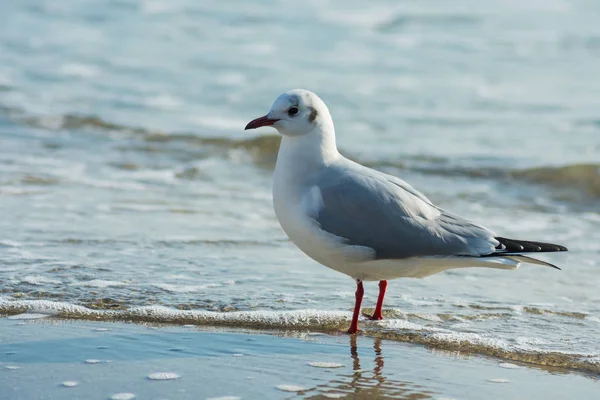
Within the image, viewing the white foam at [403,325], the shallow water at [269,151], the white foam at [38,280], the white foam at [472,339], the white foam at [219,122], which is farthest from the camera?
the white foam at [219,122]

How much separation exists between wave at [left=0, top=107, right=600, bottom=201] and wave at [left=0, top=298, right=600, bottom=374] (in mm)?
4790

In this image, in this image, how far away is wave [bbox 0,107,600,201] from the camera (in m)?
9.91

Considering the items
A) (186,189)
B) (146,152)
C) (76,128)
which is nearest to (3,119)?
(76,128)

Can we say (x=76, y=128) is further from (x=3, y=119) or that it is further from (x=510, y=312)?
(x=510, y=312)

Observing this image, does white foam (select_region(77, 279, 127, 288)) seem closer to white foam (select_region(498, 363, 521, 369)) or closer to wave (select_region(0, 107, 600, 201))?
white foam (select_region(498, 363, 521, 369))

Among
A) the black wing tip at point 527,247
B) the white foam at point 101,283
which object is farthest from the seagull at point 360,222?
the white foam at point 101,283

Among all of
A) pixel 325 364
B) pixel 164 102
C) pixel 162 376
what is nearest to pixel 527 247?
pixel 325 364

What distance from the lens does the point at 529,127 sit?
41.3 feet

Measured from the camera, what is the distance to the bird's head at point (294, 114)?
16.8ft

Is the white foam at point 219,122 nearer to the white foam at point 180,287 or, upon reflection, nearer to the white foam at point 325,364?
the white foam at point 180,287

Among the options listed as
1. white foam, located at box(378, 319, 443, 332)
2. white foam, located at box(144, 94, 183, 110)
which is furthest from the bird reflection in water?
white foam, located at box(144, 94, 183, 110)

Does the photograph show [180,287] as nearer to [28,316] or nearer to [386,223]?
[28,316]

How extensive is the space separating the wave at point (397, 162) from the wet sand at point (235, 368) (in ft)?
17.3

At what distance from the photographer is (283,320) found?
5129mm
